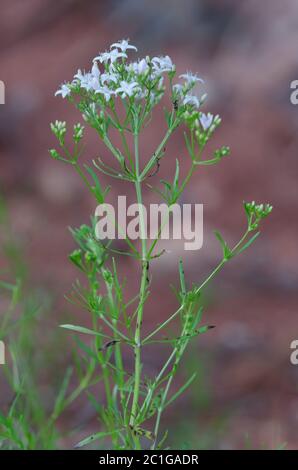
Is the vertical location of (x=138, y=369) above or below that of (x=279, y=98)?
below

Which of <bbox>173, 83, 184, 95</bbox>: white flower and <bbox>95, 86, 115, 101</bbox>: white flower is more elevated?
<bbox>173, 83, 184, 95</bbox>: white flower

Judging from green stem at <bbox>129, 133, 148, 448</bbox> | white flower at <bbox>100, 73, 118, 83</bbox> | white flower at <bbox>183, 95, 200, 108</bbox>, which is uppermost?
white flower at <bbox>100, 73, 118, 83</bbox>

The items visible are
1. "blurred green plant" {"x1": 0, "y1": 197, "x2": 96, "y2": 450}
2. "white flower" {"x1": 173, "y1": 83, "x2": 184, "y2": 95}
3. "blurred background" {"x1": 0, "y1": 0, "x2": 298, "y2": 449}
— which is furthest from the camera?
"blurred background" {"x1": 0, "y1": 0, "x2": 298, "y2": 449}

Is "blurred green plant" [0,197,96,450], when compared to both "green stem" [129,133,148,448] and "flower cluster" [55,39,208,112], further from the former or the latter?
"flower cluster" [55,39,208,112]

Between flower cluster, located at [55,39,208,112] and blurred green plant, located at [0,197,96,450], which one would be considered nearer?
flower cluster, located at [55,39,208,112]

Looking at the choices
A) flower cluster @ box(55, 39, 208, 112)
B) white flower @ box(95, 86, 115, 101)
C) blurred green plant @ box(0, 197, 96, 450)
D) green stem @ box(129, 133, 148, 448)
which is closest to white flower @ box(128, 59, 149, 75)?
flower cluster @ box(55, 39, 208, 112)

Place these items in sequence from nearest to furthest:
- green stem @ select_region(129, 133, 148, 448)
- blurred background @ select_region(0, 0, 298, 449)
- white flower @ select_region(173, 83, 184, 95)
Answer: green stem @ select_region(129, 133, 148, 448) → white flower @ select_region(173, 83, 184, 95) → blurred background @ select_region(0, 0, 298, 449)

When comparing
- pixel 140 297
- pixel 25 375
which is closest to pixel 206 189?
pixel 25 375

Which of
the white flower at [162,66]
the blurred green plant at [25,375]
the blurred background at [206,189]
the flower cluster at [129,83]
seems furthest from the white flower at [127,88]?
the blurred background at [206,189]

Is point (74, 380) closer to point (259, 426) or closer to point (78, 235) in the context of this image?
point (259, 426)

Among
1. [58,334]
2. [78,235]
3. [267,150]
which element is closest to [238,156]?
[267,150]
